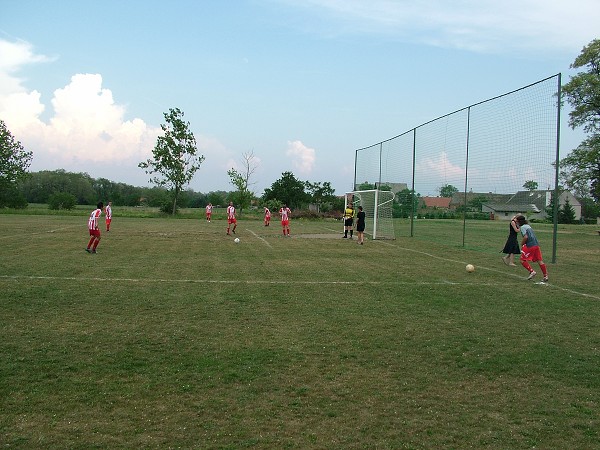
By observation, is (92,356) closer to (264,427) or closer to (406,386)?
(264,427)

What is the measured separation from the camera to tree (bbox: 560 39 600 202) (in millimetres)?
37375

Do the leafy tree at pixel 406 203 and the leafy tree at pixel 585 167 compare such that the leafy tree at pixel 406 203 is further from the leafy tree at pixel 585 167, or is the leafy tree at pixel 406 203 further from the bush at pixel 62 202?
the bush at pixel 62 202

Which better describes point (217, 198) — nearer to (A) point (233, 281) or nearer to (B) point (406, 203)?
(B) point (406, 203)

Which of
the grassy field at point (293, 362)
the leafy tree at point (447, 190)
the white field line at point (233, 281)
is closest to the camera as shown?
the grassy field at point (293, 362)

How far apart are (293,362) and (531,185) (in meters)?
14.3

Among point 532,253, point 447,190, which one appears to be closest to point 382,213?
point 447,190

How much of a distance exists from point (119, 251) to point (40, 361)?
11.8m

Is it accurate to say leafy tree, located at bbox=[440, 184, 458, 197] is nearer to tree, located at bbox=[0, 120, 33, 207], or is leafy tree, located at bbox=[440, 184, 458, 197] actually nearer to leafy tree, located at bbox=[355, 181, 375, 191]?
leafy tree, located at bbox=[355, 181, 375, 191]

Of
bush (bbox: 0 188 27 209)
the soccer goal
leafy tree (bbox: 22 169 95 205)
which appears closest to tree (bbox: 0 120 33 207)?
bush (bbox: 0 188 27 209)

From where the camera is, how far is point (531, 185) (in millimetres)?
17484

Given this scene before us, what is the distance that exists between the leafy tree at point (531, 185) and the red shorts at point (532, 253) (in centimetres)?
563

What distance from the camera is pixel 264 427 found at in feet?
14.1

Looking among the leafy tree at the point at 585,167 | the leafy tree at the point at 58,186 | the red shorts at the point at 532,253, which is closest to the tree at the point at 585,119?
the leafy tree at the point at 585,167

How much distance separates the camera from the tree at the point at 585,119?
3738cm
